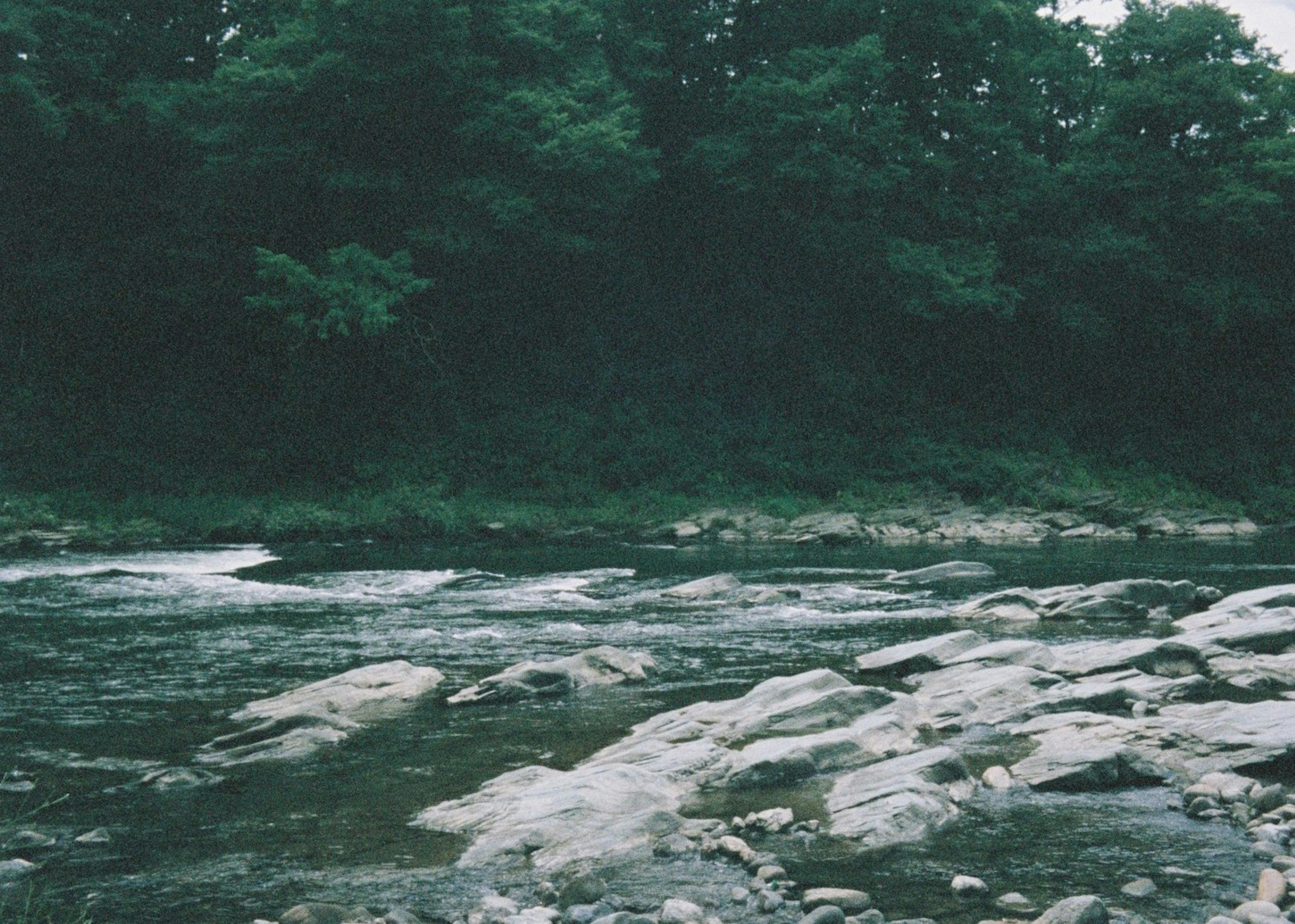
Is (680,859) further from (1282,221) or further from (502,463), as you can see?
(1282,221)

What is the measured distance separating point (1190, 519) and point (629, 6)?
18.8m

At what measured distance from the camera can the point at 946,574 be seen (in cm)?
1756

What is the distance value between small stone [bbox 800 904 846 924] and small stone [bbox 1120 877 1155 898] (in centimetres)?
127

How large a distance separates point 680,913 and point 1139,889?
195cm

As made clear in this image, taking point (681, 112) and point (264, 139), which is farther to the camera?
point (681, 112)

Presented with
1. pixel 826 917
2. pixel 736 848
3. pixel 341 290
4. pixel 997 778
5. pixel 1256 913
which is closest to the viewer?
pixel 1256 913

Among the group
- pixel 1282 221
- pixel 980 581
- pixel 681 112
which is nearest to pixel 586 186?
pixel 681 112

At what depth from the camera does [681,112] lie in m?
32.6

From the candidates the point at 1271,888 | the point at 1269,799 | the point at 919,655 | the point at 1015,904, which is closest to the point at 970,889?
the point at 1015,904

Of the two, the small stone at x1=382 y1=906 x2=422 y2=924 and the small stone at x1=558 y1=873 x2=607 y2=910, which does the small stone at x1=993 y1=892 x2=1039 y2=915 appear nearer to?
the small stone at x1=558 y1=873 x2=607 y2=910

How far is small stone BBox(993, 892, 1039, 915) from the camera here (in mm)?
4879

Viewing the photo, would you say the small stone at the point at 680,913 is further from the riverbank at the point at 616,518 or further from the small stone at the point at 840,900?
the riverbank at the point at 616,518

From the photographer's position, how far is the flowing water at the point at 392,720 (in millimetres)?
5359

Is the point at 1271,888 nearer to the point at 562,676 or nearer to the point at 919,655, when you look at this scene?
the point at 919,655
